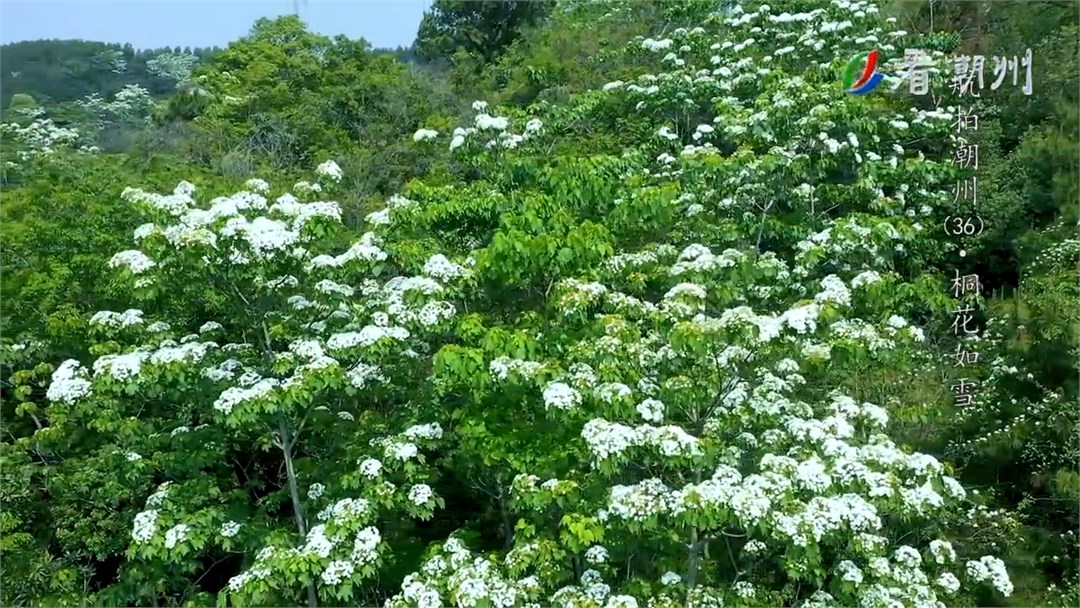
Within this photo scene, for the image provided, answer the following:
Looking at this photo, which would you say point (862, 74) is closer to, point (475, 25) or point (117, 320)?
point (117, 320)

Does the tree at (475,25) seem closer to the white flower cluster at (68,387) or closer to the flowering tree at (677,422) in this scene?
the flowering tree at (677,422)

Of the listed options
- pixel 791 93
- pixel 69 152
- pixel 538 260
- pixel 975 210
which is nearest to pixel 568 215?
pixel 538 260

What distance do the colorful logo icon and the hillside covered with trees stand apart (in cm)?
6

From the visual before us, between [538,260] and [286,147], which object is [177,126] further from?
[538,260]

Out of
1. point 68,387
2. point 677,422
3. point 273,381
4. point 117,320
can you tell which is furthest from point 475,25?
point 677,422

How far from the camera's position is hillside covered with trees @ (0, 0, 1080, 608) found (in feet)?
16.3

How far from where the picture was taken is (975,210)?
29.8 feet

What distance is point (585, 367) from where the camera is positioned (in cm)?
507

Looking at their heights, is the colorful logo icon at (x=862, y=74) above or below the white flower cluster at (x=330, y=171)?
below

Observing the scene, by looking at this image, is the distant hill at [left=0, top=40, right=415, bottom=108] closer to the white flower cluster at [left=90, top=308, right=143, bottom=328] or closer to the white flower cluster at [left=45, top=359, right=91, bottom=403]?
the white flower cluster at [left=90, top=308, right=143, bottom=328]

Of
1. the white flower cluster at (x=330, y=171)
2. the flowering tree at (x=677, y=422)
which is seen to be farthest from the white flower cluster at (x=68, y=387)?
the flowering tree at (x=677, y=422)

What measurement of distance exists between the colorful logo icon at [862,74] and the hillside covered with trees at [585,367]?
0.21 feet

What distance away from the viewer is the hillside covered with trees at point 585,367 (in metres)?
4.96

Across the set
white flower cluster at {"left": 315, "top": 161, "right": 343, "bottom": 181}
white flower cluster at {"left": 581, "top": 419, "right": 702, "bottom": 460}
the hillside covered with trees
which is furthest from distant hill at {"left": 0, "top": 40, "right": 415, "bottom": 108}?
white flower cluster at {"left": 581, "top": 419, "right": 702, "bottom": 460}
